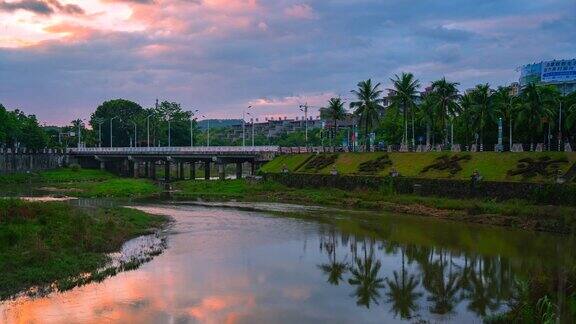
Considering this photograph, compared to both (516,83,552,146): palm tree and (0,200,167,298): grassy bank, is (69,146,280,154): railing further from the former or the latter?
(0,200,167,298): grassy bank

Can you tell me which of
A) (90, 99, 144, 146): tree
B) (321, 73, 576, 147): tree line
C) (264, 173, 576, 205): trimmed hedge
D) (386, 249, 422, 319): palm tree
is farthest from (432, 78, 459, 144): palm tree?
(90, 99, 144, 146): tree

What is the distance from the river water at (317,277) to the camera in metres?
25.0

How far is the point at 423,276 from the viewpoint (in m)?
32.9

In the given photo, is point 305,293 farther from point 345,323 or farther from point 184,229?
point 184,229

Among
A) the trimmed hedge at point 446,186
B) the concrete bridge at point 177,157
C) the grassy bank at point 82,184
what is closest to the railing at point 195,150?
the concrete bridge at point 177,157

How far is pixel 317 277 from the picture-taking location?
32438 millimetres

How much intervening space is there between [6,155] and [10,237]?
95.1 m

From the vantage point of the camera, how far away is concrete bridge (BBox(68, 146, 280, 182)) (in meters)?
105

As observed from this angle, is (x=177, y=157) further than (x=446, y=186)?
Yes

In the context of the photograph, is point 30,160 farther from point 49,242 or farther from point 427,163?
point 49,242

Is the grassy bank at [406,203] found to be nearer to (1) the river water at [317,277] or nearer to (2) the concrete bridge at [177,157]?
(1) the river water at [317,277]

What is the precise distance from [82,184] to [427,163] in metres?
62.8

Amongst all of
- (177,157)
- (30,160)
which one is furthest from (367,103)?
(30,160)

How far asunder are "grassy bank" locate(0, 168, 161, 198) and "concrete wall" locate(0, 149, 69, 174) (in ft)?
12.7
